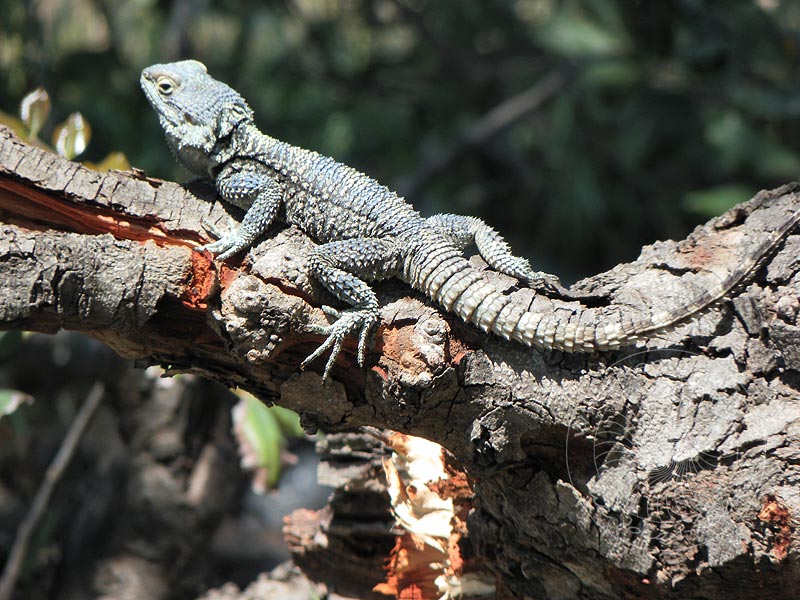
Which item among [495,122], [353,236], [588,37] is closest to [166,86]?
[353,236]

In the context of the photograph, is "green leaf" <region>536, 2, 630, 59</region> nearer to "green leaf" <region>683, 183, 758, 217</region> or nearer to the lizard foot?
"green leaf" <region>683, 183, 758, 217</region>

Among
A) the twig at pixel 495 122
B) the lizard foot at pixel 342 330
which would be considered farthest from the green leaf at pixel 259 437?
the twig at pixel 495 122

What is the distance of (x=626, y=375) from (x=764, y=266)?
54 centimetres

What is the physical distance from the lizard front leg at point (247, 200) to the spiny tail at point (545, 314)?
0.63 metres

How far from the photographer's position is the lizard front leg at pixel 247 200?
2643 millimetres

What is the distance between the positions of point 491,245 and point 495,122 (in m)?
4.15

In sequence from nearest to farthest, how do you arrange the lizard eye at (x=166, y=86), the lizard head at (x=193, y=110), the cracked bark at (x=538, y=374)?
the cracked bark at (x=538, y=374) → the lizard head at (x=193, y=110) → the lizard eye at (x=166, y=86)

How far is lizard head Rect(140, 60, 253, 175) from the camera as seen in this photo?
328cm

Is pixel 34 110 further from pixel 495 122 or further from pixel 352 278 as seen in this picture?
pixel 495 122

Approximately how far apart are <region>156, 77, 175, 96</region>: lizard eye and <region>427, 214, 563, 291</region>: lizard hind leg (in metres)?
1.34

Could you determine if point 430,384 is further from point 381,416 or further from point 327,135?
point 327,135

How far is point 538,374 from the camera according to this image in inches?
97.7

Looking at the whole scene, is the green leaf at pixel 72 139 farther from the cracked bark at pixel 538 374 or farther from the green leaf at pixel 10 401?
the green leaf at pixel 10 401

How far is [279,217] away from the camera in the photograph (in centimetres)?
310
